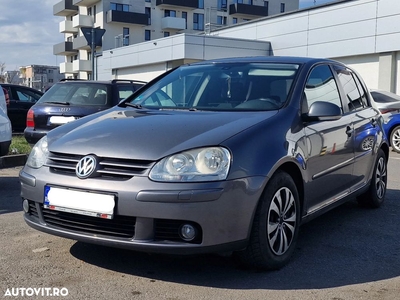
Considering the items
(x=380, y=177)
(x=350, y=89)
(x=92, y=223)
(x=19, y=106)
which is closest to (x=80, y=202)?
(x=92, y=223)

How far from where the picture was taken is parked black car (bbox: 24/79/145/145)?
8414mm

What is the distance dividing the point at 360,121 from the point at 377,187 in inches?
41.4

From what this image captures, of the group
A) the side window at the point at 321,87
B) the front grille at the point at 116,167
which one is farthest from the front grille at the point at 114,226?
the side window at the point at 321,87

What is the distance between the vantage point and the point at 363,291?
3.48 meters

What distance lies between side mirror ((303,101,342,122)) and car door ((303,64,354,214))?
5 centimetres

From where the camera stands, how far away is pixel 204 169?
3.33 m

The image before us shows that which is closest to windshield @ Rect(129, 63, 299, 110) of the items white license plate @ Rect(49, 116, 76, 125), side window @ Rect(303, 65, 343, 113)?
side window @ Rect(303, 65, 343, 113)

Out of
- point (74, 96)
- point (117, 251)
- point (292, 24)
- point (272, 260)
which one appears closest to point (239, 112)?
point (272, 260)

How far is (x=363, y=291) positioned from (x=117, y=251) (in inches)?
72.1

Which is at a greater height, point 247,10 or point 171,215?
point 247,10

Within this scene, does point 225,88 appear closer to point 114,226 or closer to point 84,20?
point 114,226

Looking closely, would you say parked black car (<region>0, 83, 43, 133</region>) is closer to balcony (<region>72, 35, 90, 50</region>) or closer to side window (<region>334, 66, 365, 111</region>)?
side window (<region>334, 66, 365, 111</region>)

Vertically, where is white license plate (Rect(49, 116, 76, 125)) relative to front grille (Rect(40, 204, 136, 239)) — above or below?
above

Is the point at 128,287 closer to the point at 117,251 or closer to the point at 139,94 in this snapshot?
the point at 117,251
